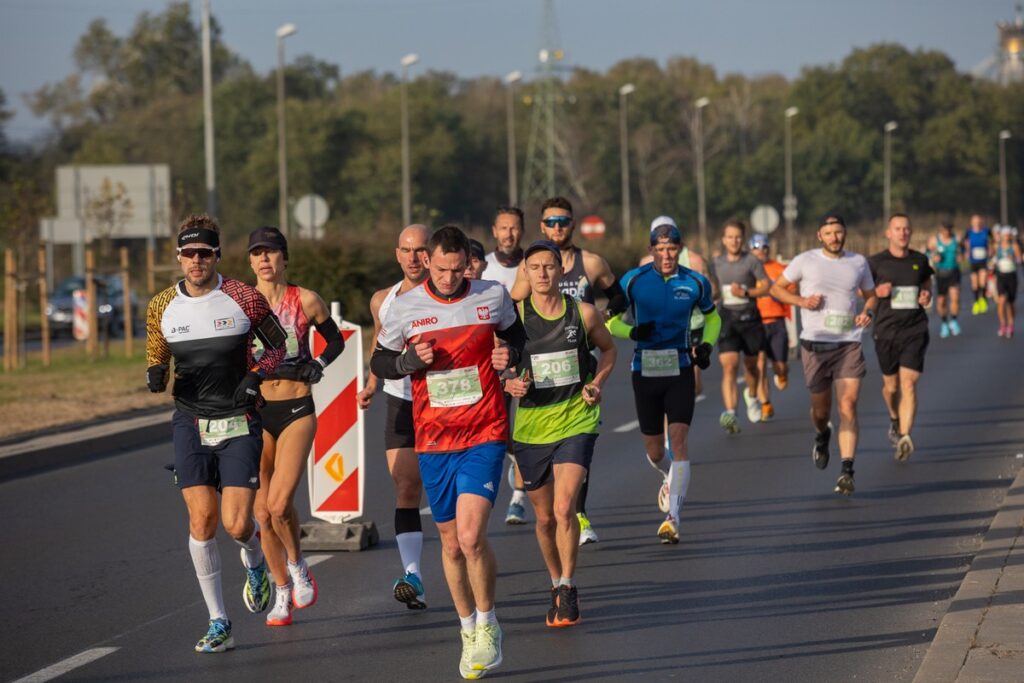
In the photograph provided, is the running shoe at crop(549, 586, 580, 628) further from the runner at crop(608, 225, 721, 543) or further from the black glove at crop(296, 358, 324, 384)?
the runner at crop(608, 225, 721, 543)

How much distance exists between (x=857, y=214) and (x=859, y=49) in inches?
746

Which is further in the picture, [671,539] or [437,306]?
[671,539]

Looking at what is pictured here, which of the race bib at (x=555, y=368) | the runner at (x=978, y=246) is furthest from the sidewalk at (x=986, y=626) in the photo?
the runner at (x=978, y=246)

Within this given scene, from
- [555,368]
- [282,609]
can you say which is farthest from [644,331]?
[282,609]

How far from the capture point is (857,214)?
10588 centimetres

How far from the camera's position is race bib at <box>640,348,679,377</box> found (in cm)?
1069

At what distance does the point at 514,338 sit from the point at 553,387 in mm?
856

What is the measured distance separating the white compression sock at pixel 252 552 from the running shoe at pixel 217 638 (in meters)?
0.37

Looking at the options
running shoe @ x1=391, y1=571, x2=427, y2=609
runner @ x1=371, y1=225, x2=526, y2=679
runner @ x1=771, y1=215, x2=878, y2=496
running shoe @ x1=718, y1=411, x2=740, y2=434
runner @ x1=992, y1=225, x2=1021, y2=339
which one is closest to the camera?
runner @ x1=371, y1=225, x2=526, y2=679

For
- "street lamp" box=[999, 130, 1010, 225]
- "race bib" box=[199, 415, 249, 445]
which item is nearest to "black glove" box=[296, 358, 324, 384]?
"race bib" box=[199, 415, 249, 445]

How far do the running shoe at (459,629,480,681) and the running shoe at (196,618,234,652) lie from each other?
124 cm

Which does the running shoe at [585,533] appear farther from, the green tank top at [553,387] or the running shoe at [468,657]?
the running shoe at [468,657]

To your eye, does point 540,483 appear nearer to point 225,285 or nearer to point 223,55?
point 225,285

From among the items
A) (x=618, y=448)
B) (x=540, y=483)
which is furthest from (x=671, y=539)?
(x=618, y=448)
